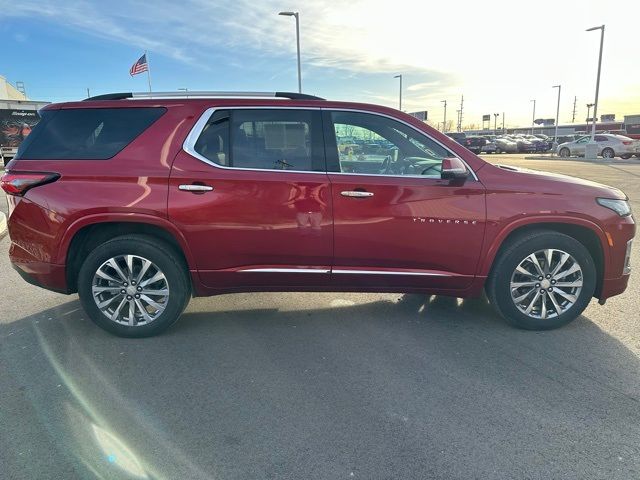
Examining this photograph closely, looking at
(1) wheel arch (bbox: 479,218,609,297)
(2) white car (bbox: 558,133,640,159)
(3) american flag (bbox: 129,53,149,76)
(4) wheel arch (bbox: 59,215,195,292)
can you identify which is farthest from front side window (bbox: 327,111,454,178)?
(2) white car (bbox: 558,133,640,159)

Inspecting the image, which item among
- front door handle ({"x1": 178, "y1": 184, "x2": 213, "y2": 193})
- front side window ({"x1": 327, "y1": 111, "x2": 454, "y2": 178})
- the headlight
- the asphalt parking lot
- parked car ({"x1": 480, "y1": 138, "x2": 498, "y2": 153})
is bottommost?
the asphalt parking lot

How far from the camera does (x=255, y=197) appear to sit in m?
3.64

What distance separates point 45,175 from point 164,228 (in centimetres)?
103

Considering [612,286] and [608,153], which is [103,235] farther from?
[608,153]

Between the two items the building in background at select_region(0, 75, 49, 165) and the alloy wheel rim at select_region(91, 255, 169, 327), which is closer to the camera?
the alloy wheel rim at select_region(91, 255, 169, 327)

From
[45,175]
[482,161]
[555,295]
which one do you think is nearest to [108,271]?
[45,175]

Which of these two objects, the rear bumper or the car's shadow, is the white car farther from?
the rear bumper

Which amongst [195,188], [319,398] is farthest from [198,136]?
[319,398]

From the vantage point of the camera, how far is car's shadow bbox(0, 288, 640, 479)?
7.87ft

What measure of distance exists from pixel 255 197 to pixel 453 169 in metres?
1.56

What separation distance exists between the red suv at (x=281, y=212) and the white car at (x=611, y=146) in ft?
98.5

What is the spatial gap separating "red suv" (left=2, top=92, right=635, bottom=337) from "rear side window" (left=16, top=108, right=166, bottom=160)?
0.04 ft

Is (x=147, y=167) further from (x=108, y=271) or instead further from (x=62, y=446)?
(x=62, y=446)

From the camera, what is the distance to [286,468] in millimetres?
2348
